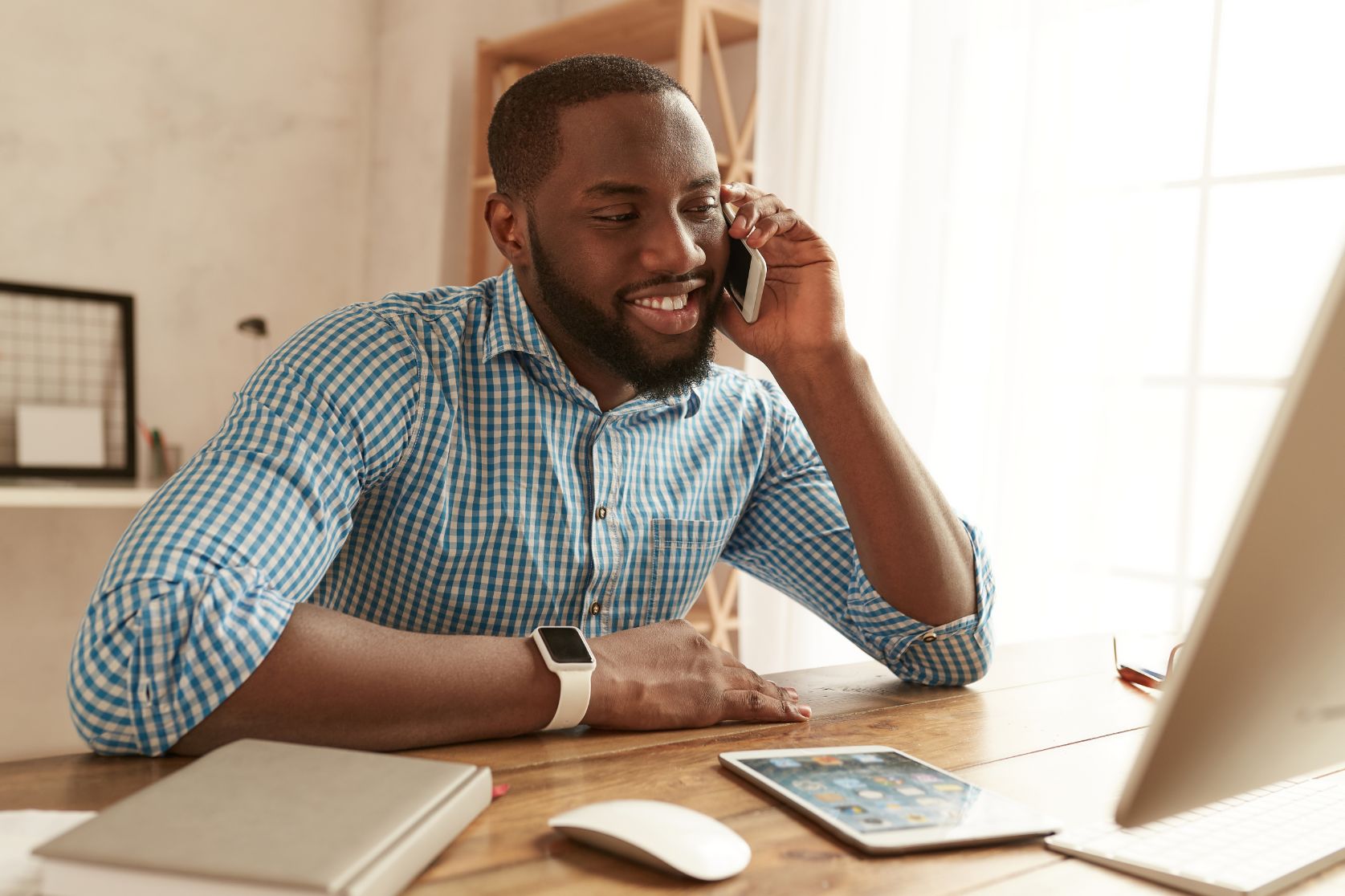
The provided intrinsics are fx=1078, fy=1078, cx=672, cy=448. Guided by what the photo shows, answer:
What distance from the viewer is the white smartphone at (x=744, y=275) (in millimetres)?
1372

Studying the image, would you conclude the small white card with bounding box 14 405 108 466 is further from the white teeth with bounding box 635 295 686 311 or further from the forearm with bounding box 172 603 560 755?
the forearm with bounding box 172 603 560 755

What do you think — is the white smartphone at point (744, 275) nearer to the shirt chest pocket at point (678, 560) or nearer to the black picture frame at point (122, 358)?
the shirt chest pocket at point (678, 560)

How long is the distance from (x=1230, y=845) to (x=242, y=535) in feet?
2.57

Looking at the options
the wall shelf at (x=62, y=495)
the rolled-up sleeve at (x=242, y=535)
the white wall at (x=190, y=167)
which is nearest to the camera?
the rolled-up sleeve at (x=242, y=535)

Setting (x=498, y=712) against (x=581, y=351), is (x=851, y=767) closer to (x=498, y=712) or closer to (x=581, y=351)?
(x=498, y=712)

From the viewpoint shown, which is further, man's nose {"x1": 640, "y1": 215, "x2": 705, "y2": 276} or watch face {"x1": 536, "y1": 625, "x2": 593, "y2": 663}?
man's nose {"x1": 640, "y1": 215, "x2": 705, "y2": 276}

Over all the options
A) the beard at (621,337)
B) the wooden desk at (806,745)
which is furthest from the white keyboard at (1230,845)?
the beard at (621,337)

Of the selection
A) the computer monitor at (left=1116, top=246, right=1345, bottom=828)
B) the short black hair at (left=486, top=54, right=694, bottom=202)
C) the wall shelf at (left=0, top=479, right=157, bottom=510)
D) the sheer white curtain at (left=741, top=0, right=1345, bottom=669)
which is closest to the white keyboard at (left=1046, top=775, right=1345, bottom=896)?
the computer monitor at (left=1116, top=246, right=1345, bottom=828)

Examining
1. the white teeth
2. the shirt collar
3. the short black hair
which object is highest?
the short black hair

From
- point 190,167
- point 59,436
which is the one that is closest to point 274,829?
point 59,436

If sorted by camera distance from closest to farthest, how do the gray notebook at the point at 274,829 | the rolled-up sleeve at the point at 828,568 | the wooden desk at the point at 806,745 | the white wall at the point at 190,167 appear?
the gray notebook at the point at 274,829 < the wooden desk at the point at 806,745 < the rolled-up sleeve at the point at 828,568 < the white wall at the point at 190,167

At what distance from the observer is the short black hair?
4.39 ft

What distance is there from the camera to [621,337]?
1322 mm

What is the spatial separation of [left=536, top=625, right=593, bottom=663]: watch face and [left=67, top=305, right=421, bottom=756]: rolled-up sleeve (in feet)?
0.71
